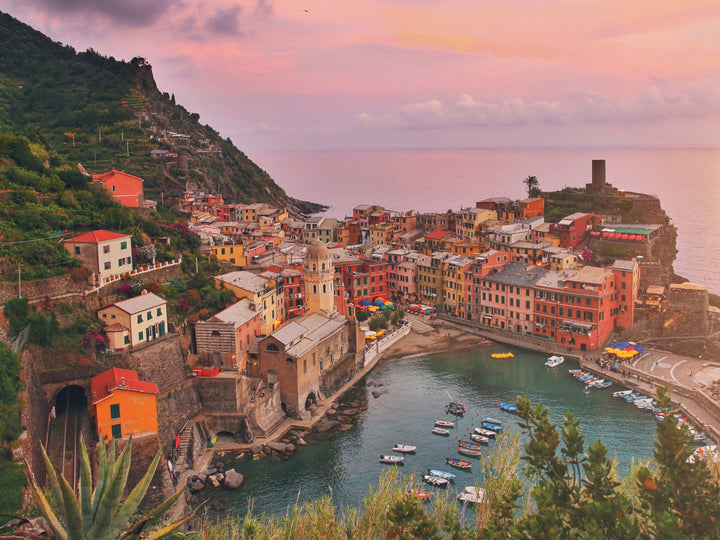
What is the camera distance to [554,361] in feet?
157

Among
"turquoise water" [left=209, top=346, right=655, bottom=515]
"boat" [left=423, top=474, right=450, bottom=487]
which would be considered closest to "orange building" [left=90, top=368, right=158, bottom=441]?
"turquoise water" [left=209, top=346, right=655, bottom=515]

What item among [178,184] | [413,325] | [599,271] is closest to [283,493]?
[413,325]

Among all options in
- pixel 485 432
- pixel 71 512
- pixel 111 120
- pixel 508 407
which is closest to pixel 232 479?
pixel 485 432

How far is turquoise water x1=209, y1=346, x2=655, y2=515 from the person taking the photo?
104 ft

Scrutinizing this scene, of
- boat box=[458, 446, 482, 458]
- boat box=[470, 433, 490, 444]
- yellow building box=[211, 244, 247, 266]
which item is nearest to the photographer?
boat box=[458, 446, 482, 458]

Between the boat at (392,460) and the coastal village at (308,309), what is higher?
the coastal village at (308,309)

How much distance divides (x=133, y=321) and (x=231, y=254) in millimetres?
18587

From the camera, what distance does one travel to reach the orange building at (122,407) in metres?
29.7

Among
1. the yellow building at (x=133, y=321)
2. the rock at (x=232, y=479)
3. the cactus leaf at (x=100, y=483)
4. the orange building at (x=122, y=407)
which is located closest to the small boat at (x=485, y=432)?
the rock at (x=232, y=479)

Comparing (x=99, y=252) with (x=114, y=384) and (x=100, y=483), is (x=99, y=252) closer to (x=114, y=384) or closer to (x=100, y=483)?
(x=114, y=384)

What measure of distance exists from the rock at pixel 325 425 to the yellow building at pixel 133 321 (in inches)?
408

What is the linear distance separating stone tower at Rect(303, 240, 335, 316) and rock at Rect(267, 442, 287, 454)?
13.7m

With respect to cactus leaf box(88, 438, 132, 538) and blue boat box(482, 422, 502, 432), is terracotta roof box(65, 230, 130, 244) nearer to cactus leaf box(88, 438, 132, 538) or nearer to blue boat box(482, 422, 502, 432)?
blue boat box(482, 422, 502, 432)

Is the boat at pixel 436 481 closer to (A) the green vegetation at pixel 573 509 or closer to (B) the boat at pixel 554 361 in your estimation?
(A) the green vegetation at pixel 573 509
